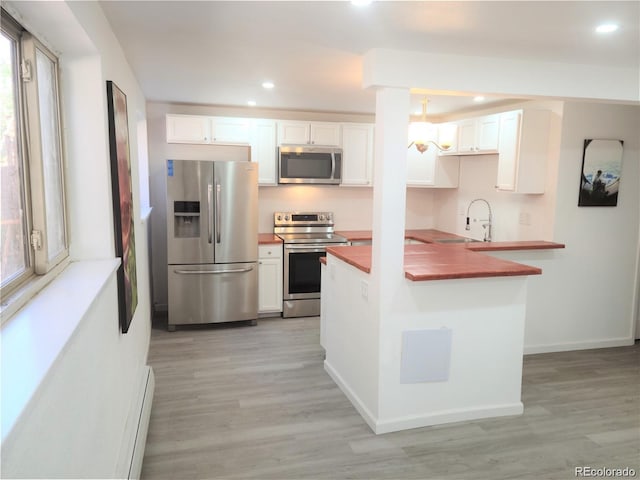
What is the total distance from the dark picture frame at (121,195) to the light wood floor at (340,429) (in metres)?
0.91

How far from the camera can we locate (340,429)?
3.02m

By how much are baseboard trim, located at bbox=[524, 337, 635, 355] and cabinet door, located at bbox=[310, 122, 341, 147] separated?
310cm

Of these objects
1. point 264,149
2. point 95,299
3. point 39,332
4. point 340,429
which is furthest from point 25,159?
point 264,149

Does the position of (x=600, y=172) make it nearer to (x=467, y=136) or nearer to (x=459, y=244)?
(x=467, y=136)

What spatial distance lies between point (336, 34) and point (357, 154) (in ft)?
10.5

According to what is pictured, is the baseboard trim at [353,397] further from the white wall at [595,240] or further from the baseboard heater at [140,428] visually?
the white wall at [595,240]

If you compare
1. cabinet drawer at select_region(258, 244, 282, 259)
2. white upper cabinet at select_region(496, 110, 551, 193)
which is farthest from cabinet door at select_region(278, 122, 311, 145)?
white upper cabinet at select_region(496, 110, 551, 193)

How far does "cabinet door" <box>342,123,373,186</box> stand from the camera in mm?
5676

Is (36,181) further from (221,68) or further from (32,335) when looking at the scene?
(221,68)

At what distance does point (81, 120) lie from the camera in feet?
7.07

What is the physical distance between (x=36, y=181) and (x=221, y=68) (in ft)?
6.76

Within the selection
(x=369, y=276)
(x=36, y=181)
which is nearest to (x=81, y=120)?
(x=36, y=181)

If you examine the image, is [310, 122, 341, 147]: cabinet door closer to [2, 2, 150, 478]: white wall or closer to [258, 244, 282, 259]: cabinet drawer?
[258, 244, 282, 259]: cabinet drawer

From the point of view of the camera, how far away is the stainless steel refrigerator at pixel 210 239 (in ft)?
15.7
